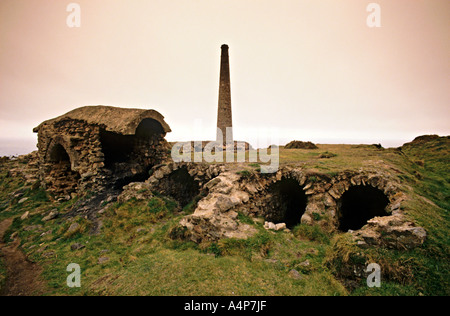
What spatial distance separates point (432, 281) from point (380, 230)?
151 centimetres

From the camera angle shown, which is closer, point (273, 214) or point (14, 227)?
point (14, 227)

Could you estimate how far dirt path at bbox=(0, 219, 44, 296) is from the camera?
4.38 metres

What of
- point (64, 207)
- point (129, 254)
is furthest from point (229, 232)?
point (64, 207)

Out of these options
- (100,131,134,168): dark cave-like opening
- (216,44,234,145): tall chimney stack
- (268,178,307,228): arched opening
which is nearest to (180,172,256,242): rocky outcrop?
(268,178,307,228): arched opening

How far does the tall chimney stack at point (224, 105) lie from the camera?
26219 millimetres

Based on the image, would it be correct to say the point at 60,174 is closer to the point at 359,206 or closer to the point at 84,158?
the point at 84,158

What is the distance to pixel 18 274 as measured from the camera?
503 cm

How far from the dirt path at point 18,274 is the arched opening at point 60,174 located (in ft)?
15.2

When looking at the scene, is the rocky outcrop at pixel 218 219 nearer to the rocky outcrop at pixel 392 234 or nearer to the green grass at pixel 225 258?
the green grass at pixel 225 258

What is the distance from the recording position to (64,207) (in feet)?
29.6
